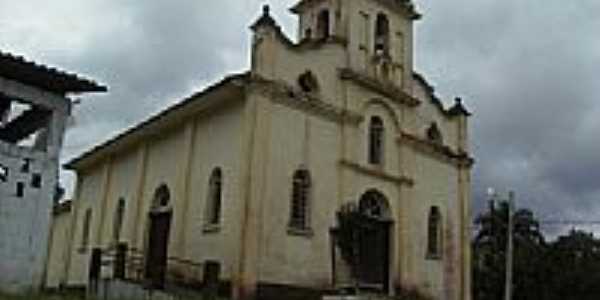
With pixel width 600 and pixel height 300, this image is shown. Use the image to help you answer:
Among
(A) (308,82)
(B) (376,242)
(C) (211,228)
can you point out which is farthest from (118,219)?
(B) (376,242)

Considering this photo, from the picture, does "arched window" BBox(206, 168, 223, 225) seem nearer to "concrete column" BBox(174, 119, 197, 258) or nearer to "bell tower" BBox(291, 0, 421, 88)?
"concrete column" BBox(174, 119, 197, 258)

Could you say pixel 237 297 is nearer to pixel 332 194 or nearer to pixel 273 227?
pixel 273 227

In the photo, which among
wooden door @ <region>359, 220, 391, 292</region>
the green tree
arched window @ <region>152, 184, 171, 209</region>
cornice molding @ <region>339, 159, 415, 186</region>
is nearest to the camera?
cornice molding @ <region>339, 159, 415, 186</region>

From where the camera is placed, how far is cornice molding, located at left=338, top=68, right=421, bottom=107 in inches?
1013

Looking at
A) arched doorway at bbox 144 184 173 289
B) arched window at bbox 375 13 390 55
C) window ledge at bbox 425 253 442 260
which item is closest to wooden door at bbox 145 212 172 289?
arched doorway at bbox 144 184 173 289

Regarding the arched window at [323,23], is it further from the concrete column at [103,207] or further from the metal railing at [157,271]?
the concrete column at [103,207]

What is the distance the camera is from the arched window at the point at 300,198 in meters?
23.6

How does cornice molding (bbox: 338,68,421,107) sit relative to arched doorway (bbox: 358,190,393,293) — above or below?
above

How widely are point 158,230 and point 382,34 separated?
10168 millimetres

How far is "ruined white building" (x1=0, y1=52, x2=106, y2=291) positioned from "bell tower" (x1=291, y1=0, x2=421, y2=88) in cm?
1083

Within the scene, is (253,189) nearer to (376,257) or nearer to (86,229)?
(376,257)

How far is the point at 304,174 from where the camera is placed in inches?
941

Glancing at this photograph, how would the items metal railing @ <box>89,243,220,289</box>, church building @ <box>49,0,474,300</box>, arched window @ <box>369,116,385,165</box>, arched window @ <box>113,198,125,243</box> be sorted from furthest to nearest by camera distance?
arched window @ <box>113,198,125,243</box> < arched window @ <box>369,116,385,165</box> < church building @ <box>49,0,474,300</box> < metal railing @ <box>89,243,220,289</box>

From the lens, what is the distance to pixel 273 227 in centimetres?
2259
